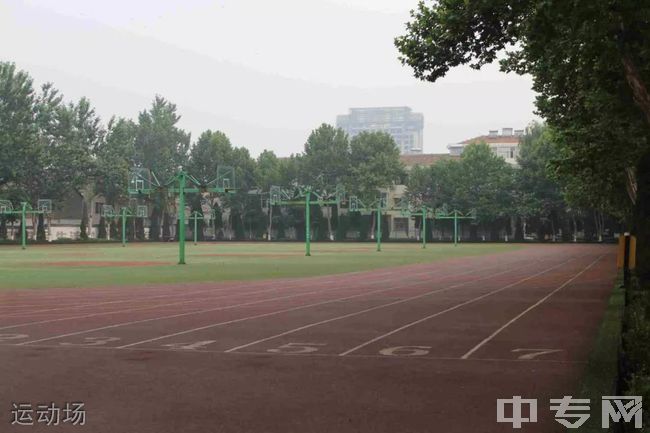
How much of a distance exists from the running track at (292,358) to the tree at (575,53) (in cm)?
549

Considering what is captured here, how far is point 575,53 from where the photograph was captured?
1969 centimetres

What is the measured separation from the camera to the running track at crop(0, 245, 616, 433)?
8750 mm

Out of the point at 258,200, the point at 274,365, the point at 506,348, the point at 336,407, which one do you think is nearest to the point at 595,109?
the point at 506,348

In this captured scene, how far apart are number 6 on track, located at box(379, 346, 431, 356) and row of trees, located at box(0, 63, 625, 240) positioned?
256ft

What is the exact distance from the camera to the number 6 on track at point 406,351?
12945 mm

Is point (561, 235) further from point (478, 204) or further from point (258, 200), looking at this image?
point (258, 200)

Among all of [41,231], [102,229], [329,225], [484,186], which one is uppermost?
[484,186]

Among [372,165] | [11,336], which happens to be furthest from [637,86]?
[372,165]

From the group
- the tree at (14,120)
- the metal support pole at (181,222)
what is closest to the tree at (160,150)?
the tree at (14,120)

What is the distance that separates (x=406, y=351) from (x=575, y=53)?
10.4 m

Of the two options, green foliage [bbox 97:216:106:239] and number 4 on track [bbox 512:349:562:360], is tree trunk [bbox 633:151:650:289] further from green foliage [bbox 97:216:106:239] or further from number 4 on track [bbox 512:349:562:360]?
green foliage [bbox 97:216:106:239]

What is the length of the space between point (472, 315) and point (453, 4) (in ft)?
24.1

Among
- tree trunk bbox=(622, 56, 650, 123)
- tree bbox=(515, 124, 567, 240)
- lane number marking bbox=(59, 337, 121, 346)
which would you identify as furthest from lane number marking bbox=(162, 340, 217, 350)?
tree bbox=(515, 124, 567, 240)

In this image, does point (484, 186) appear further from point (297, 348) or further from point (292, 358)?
point (292, 358)
